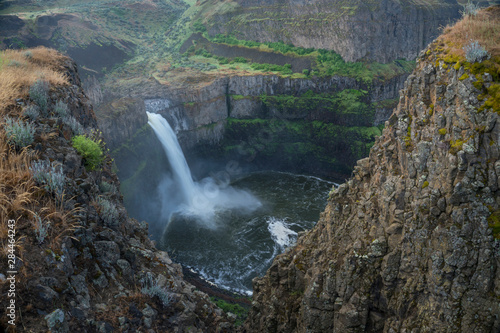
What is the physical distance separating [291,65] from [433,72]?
47485 millimetres

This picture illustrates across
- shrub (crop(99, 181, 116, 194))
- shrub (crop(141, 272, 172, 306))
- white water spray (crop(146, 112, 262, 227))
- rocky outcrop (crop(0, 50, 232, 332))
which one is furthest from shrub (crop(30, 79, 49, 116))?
white water spray (crop(146, 112, 262, 227))

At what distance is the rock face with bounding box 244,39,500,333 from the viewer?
9.86 m

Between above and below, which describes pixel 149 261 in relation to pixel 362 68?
below

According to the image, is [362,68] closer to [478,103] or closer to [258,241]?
[258,241]

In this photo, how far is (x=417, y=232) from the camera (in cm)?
1095

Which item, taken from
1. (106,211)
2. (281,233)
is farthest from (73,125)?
(281,233)

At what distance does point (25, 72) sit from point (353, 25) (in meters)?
50.6

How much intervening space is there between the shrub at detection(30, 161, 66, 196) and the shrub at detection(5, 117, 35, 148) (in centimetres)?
105

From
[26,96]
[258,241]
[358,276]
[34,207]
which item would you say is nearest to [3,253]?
[34,207]

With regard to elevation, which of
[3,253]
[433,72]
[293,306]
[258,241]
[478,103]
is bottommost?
[258,241]

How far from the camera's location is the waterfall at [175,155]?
1652 inches

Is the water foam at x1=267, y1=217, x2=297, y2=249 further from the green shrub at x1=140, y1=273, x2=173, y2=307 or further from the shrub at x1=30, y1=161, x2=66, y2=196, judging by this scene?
the shrub at x1=30, y1=161, x2=66, y2=196

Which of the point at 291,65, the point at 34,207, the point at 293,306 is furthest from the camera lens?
the point at 291,65

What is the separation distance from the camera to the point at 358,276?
1231 centimetres
